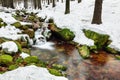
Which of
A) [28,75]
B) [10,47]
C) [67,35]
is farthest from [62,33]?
[28,75]

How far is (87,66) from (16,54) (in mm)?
3221

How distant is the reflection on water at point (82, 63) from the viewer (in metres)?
8.78

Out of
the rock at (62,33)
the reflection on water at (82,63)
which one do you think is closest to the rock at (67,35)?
the rock at (62,33)

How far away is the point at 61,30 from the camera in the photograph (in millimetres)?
13602

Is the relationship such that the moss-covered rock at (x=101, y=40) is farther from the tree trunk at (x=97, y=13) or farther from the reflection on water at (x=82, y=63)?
the tree trunk at (x=97, y=13)

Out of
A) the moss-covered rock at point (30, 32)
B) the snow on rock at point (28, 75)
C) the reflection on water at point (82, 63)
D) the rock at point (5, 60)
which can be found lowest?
the reflection on water at point (82, 63)

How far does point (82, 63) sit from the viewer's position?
10.1 metres

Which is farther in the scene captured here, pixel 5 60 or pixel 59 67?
pixel 59 67

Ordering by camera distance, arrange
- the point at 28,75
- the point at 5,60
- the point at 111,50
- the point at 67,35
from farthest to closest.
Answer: the point at 67,35, the point at 111,50, the point at 5,60, the point at 28,75

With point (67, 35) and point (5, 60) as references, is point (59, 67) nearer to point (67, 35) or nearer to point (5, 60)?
point (5, 60)

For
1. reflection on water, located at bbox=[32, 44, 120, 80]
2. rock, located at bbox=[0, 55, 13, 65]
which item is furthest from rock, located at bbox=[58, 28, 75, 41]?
rock, located at bbox=[0, 55, 13, 65]

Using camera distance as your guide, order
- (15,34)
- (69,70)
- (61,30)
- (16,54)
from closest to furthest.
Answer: (69,70) < (16,54) < (15,34) < (61,30)

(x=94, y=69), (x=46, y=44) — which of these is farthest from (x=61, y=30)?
(x=94, y=69)

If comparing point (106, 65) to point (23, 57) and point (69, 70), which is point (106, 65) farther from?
point (23, 57)
